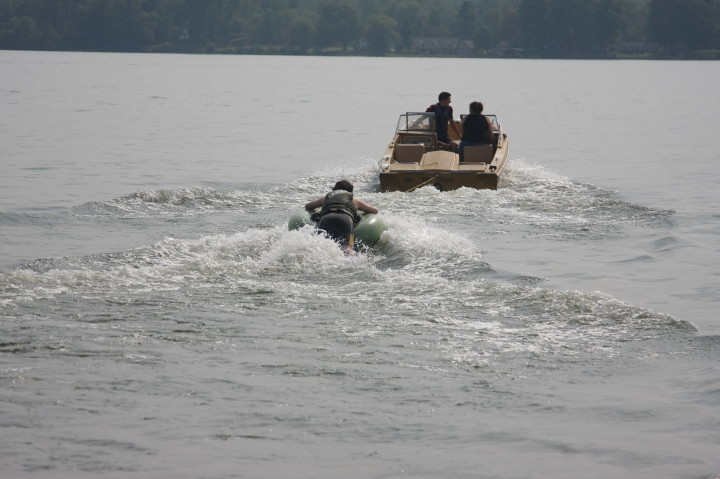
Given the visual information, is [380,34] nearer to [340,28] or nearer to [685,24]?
[340,28]

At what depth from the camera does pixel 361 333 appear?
29.8 ft

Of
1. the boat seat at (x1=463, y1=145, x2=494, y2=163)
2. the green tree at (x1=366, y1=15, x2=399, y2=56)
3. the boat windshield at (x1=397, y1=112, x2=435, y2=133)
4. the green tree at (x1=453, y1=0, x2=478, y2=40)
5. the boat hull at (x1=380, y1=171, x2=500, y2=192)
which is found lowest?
the boat hull at (x1=380, y1=171, x2=500, y2=192)

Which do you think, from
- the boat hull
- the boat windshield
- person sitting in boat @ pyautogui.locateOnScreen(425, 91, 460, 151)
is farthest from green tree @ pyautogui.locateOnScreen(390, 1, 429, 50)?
the boat hull

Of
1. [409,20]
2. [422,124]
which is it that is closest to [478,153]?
[422,124]

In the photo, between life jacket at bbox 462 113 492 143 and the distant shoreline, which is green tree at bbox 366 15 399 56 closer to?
the distant shoreline

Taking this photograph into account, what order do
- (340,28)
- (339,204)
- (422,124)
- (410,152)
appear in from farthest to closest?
(340,28)
(422,124)
(410,152)
(339,204)

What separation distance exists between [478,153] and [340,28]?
153m

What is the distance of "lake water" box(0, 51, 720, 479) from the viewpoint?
6742 millimetres

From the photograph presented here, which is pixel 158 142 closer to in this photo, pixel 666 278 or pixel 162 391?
pixel 666 278

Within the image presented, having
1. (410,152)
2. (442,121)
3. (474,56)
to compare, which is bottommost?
(410,152)

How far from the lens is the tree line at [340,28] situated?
14975 centimetres

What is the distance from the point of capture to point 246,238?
42.9ft

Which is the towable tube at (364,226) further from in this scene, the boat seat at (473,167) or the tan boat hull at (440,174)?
the boat seat at (473,167)

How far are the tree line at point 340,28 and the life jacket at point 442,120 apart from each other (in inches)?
5253
